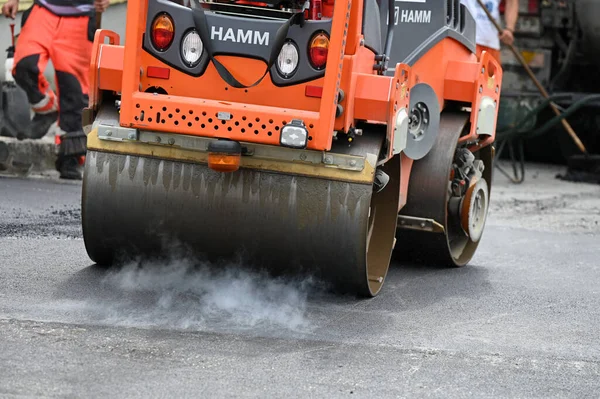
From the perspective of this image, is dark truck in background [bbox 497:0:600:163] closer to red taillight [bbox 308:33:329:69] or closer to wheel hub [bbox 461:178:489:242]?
wheel hub [bbox 461:178:489:242]

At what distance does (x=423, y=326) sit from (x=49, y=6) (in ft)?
18.6

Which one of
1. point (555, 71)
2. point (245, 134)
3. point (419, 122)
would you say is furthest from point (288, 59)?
point (555, 71)

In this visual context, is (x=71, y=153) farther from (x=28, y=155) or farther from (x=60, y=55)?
(x=60, y=55)

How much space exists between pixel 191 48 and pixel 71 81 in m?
4.86

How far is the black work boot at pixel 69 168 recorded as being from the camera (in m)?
10.1

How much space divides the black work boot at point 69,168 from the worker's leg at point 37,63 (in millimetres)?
446

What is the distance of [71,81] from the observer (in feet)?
33.3

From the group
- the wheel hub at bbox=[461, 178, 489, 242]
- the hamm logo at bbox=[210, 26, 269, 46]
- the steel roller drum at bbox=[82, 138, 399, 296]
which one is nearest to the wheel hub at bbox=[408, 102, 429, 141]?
the wheel hub at bbox=[461, 178, 489, 242]

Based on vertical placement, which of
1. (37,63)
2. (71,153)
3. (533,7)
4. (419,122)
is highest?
(533,7)

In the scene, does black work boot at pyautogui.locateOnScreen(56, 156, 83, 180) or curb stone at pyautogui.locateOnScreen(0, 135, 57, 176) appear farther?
curb stone at pyautogui.locateOnScreen(0, 135, 57, 176)

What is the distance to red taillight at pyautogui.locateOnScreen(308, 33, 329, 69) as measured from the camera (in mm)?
5371

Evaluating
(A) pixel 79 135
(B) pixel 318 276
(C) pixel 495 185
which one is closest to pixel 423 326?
(B) pixel 318 276

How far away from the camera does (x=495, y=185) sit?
478 inches

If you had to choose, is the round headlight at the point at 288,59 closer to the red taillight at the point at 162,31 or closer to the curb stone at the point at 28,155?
the red taillight at the point at 162,31
